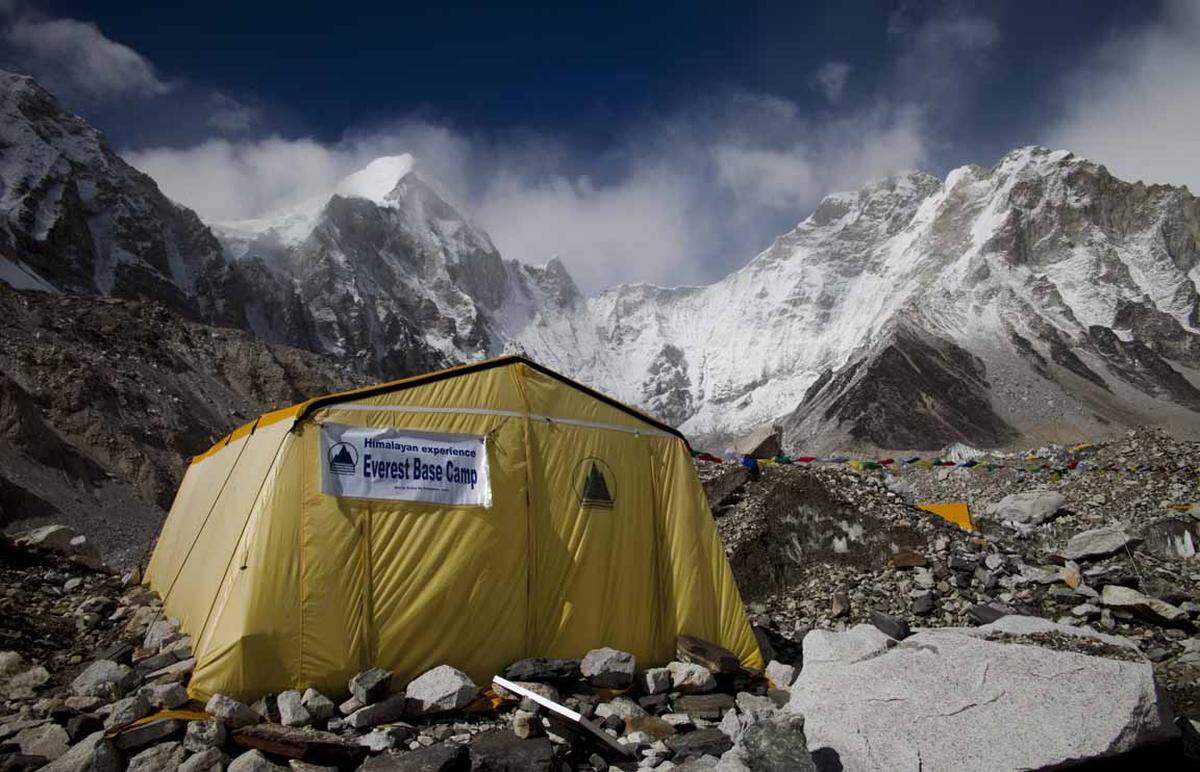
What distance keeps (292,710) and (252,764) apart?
87 centimetres

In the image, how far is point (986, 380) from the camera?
90.7 metres

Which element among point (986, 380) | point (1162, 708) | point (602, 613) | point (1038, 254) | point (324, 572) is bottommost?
point (1162, 708)

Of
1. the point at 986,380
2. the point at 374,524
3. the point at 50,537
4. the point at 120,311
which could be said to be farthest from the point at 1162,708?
the point at 986,380

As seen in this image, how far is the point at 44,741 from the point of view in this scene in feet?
16.2

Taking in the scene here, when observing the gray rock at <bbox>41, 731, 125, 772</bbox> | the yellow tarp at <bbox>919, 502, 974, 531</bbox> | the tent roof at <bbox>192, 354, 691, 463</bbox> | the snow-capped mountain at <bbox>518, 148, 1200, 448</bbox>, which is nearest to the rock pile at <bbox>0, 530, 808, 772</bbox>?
the gray rock at <bbox>41, 731, 125, 772</bbox>

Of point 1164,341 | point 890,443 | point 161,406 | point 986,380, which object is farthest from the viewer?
point 1164,341

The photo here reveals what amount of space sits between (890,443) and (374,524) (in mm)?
82269

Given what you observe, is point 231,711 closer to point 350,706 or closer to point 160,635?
point 350,706

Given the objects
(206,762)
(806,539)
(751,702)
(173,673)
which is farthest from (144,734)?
(806,539)

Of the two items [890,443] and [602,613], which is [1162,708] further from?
[890,443]

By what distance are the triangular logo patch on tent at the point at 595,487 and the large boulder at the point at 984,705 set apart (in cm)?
279

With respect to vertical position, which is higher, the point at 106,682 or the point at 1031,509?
the point at 106,682

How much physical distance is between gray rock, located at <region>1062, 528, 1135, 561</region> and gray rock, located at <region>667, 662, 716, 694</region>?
28.6 feet

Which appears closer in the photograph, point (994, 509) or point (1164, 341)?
point (994, 509)
